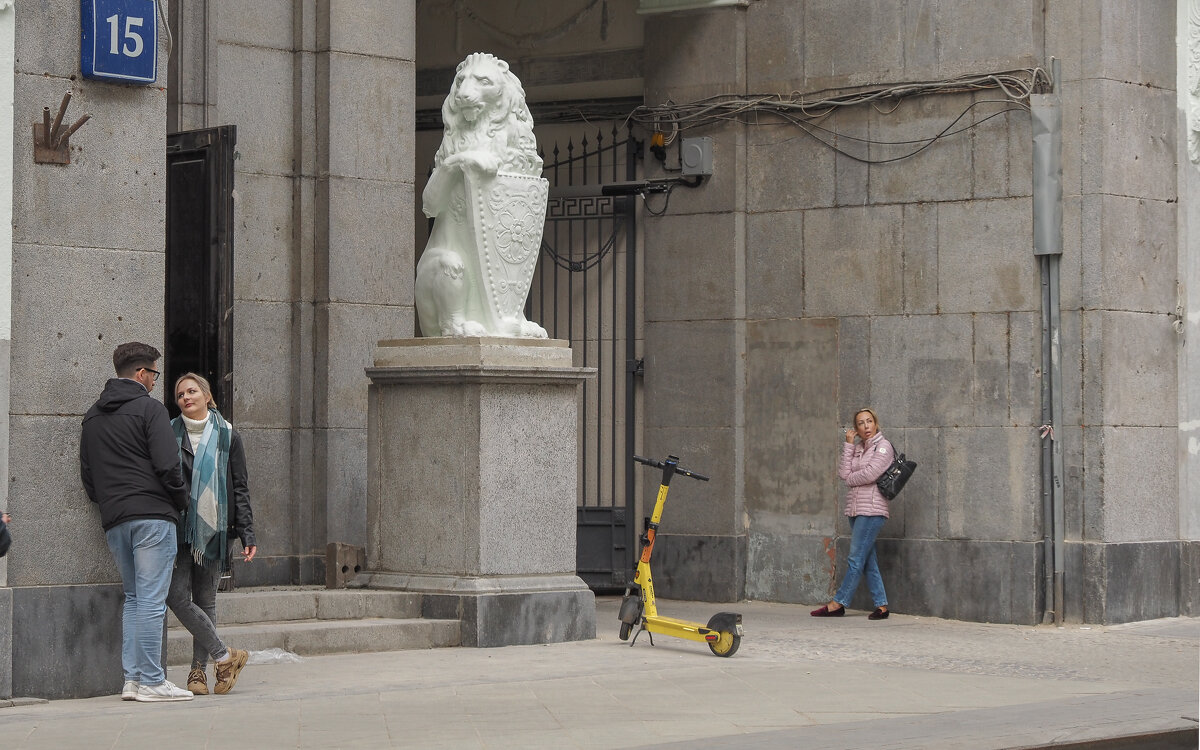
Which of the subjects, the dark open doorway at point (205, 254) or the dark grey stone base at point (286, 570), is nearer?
the dark open doorway at point (205, 254)

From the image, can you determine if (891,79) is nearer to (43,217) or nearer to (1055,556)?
(1055,556)

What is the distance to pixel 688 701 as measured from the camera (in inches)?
364

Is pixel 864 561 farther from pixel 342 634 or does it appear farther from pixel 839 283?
pixel 342 634

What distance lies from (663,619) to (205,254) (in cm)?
392

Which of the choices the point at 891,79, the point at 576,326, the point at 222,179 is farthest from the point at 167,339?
the point at 891,79

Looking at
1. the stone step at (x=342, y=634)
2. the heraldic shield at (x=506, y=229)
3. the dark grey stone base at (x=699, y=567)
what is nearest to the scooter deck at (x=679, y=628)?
the stone step at (x=342, y=634)

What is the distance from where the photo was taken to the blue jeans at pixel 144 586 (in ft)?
29.7

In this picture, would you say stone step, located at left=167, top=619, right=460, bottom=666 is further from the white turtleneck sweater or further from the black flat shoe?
the black flat shoe

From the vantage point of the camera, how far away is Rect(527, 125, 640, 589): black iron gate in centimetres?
1628

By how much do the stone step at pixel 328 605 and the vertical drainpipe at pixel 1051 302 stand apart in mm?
4997

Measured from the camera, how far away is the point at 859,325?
14969 millimetres

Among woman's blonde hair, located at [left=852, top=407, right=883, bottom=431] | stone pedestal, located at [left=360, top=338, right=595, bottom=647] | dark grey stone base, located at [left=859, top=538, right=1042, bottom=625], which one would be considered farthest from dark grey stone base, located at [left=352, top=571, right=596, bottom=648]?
dark grey stone base, located at [left=859, top=538, right=1042, bottom=625]

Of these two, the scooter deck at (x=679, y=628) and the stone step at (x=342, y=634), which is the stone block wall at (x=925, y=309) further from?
the stone step at (x=342, y=634)

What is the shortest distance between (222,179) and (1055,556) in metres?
6.58
